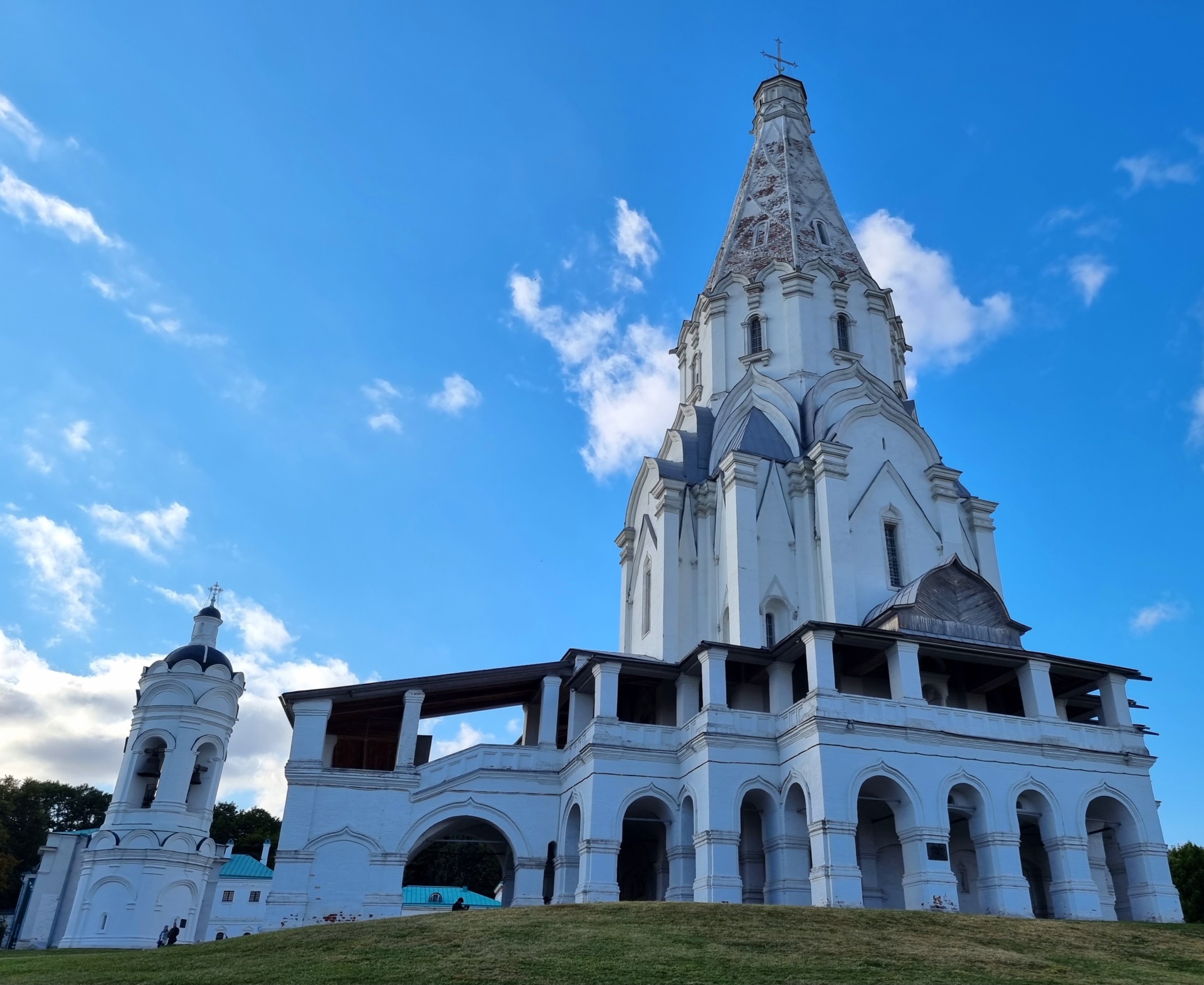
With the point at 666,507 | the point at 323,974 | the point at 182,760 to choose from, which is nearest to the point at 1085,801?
the point at 666,507

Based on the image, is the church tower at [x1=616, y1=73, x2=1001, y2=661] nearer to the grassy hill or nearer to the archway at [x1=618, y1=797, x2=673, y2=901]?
the archway at [x1=618, y1=797, x2=673, y2=901]

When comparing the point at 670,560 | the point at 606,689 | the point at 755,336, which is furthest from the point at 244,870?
the point at 755,336

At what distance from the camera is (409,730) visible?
2352 cm

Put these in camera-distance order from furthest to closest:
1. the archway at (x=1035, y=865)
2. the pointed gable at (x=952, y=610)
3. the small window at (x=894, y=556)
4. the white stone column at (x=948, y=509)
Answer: the white stone column at (x=948, y=509)
the small window at (x=894, y=556)
the pointed gable at (x=952, y=610)
the archway at (x=1035, y=865)

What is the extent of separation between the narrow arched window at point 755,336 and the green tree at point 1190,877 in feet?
77.6

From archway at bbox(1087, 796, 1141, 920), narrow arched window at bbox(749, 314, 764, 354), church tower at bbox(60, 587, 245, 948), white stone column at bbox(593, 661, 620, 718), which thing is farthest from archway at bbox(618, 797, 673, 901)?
narrow arched window at bbox(749, 314, 764, 354)

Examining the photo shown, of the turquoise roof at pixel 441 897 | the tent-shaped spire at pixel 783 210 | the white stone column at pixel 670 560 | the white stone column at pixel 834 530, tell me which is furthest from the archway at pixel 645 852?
the tent-shaped spire at pixel 783 210

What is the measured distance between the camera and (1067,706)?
25.2 meters

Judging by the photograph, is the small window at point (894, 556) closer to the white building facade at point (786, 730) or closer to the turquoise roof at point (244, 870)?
the white building facade at point (786, 730)

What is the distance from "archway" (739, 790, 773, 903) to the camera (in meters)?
21.5

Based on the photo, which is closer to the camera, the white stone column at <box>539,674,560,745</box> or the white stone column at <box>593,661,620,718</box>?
the white stone column at <box>593,661,620,718</box>

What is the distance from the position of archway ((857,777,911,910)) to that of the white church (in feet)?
0.24

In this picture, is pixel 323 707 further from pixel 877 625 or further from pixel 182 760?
pixel 877 625

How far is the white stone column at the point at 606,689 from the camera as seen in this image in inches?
889
